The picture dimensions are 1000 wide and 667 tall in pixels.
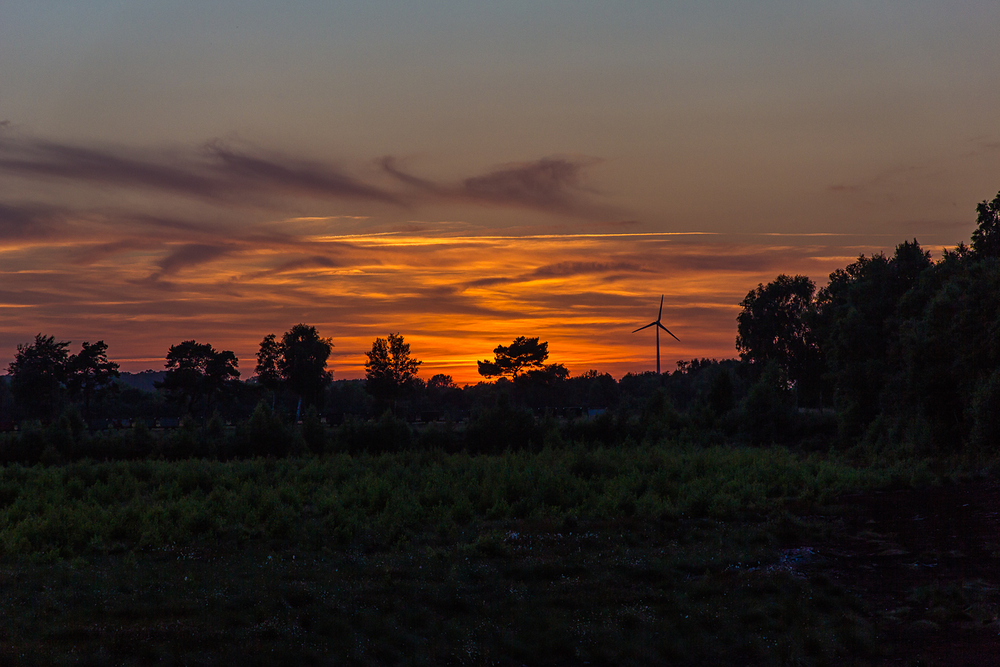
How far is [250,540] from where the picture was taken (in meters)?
25.5

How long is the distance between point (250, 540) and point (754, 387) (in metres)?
56.0

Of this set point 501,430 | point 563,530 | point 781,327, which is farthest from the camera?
point 781,327

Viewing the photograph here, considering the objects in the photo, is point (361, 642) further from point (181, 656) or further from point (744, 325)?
point (744, 325)

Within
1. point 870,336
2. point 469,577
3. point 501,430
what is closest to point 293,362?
point 501,430

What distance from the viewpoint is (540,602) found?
15844 mm

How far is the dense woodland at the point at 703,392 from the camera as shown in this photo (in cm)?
4753

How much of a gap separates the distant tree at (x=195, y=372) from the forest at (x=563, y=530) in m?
40.3

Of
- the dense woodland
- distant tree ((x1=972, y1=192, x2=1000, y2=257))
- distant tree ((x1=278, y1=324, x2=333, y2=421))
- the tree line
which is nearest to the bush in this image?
the dense woodland

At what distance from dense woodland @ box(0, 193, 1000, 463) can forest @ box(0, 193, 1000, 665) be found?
0.85ft

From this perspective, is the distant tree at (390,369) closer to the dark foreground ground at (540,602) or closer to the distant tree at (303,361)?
the distant tree at (303,361)

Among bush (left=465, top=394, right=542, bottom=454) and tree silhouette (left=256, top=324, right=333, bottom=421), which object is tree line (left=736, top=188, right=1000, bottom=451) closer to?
bush (left=465, top=394, right=542, bottom=454)

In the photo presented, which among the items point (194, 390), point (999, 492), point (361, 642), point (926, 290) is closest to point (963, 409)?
point (926, 290)

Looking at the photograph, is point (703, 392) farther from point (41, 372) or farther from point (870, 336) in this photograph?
point (41, 372)

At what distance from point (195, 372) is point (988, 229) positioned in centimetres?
8366
